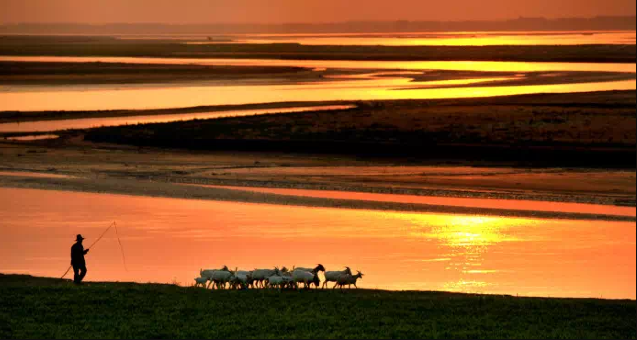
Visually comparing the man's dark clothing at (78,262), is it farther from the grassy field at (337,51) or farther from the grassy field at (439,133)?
the grassy field at (337,51)

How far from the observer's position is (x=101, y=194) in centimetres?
3428

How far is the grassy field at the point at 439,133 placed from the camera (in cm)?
3969

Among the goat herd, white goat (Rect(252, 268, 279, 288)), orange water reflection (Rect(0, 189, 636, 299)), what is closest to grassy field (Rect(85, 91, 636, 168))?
orange water reflection (Rect(0, 189, 636, 299))

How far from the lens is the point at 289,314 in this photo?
1922cm

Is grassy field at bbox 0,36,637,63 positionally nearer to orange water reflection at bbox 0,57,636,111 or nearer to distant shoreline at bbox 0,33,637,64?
distant shoreline at bbox 0,33,637,64

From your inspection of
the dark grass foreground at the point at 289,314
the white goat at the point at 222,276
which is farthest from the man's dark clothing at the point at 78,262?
the white goat at the point at 222,276

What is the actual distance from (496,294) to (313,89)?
1771 inches

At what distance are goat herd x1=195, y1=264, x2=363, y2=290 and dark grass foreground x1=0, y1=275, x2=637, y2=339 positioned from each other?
359mm

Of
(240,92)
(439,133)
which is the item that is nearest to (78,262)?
(439,133)

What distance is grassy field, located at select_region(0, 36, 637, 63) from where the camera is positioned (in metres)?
92.9

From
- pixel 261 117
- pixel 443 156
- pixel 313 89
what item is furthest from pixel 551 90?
pixel 443 156

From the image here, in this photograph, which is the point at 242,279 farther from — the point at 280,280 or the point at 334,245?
the point at 334,245

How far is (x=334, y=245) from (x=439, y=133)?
17.8 metres

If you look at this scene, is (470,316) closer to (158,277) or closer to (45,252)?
(158,277)
